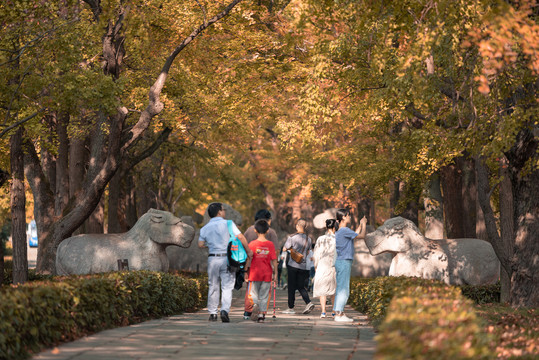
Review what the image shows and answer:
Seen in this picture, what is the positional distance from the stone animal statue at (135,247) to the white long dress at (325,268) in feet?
12.3

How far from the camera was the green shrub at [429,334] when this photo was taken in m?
6.04

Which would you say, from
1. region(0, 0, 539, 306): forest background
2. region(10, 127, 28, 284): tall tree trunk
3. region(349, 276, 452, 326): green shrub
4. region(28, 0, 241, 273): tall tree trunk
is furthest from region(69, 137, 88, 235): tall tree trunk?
region(349, 276, 452, 326): green shrub

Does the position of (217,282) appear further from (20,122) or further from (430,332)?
(430,332)

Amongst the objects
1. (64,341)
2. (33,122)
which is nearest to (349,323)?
(64,341)

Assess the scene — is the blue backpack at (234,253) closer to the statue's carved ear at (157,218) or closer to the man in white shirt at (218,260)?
the man in white shirt at (218,260)

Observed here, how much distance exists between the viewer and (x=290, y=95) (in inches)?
1264

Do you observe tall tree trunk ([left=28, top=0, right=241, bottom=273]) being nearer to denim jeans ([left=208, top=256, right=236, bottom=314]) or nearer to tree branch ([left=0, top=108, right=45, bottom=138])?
tree branch ([left=0, top=108, right=45, bottom=138])

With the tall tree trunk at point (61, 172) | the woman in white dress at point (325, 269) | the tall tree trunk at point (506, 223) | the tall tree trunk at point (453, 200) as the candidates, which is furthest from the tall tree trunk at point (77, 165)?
the tall tree trunk at point (506, 223)

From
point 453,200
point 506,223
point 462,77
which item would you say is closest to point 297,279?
point 462,77

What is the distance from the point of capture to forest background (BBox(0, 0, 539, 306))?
13.6m

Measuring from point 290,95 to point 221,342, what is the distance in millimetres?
23307

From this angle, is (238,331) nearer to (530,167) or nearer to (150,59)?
(530,167)

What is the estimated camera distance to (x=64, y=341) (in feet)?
30.6

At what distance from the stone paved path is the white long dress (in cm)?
206
